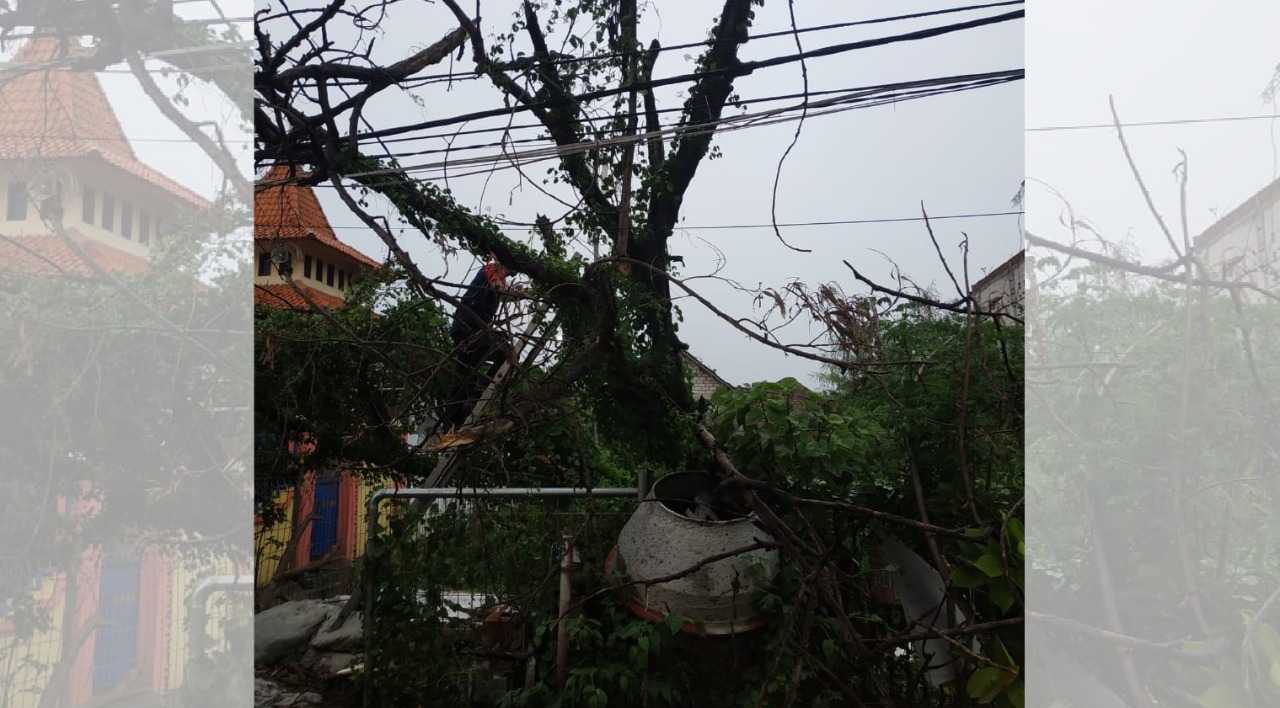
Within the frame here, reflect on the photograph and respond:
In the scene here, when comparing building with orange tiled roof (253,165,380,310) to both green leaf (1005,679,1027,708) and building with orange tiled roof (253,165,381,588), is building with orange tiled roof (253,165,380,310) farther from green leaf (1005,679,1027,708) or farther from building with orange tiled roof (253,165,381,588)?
green leaf (1005,679,1027,708)

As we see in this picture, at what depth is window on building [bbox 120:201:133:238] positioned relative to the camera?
1334mm

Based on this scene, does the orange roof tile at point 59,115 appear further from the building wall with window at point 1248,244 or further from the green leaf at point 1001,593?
the green leaf at point 1001,593

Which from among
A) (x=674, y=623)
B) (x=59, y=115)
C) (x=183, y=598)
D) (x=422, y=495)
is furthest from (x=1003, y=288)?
(x=59, y=115)

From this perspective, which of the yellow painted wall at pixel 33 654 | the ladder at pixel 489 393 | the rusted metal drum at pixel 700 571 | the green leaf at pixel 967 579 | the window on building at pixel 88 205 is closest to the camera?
the yellow painted wall at pixel 33 654

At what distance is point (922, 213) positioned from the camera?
7.16 feet

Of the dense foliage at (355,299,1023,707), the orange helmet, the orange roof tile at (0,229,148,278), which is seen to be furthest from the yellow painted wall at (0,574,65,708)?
the orange helmet

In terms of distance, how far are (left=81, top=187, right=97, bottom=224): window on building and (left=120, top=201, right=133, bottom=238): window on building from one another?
4cm

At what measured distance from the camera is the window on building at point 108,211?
1.33 m

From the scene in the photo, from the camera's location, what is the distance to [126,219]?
134cm

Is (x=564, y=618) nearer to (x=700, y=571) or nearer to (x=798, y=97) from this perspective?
(x=700, y=571)

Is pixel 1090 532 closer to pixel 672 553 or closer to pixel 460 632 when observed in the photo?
pixel 672 553

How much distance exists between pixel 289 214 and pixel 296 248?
0.11m

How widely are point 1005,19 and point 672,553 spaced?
70.4 inches

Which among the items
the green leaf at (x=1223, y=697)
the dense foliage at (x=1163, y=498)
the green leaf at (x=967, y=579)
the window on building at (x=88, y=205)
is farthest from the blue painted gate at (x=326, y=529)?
the green leaf at (x=1223, y=697)
